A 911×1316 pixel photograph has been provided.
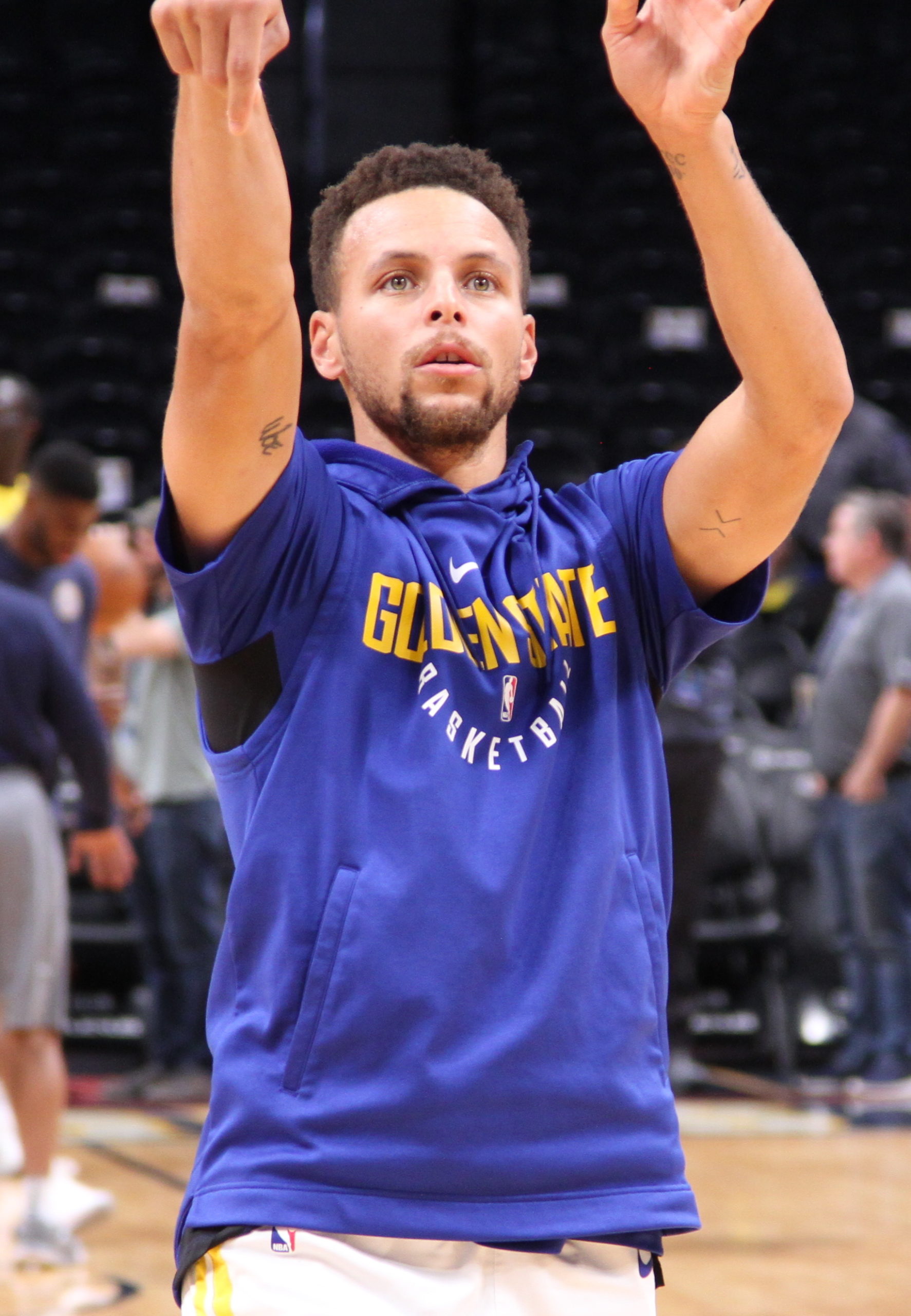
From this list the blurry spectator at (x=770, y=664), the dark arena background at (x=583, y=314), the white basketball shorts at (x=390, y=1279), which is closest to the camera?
the white basketball shorts at (x=390, y=1279)

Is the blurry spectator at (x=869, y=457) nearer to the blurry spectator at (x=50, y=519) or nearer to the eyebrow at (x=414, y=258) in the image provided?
the blurry spectator at (x=50, y=519)

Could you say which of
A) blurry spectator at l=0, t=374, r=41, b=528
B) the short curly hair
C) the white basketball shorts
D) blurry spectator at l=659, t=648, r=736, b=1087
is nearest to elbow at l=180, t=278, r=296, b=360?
the short curly hair

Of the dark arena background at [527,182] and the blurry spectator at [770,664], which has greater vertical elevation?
the dark arena background at [527,182]

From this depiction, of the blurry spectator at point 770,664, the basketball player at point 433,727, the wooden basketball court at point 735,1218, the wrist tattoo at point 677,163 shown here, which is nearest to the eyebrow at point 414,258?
the basketball player at point 433,727

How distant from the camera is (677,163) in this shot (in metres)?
1.65

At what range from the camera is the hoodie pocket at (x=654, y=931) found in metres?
1.67

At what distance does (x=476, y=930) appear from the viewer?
1.54 meters

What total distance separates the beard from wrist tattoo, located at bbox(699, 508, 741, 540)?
0.24m

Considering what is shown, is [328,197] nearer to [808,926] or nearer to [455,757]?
[455,757]

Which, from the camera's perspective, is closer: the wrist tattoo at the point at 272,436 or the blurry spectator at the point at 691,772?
the wrist tattoo at the point at 272,436

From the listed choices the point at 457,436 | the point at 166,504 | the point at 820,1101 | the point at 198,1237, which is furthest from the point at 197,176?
the point at 820,1101

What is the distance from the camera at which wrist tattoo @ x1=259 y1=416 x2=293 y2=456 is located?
1.55 m

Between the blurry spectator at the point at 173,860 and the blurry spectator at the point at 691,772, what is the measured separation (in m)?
1.74

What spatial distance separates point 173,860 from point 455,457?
5003 millimetres
